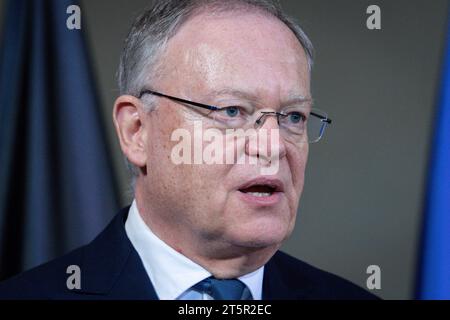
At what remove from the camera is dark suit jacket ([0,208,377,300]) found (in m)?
1.66

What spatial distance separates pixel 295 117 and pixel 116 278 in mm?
620

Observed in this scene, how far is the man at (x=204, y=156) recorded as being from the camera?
5.10ft

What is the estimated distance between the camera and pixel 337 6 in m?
2.02

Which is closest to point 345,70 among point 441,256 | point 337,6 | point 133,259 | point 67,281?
point 337,6

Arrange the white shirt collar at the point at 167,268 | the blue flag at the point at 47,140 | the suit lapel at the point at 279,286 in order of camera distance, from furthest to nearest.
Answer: the blue flag at the point at 47,140 → the suit lapel at the point at 279,286 → the white shirt collar at the point at 167,268

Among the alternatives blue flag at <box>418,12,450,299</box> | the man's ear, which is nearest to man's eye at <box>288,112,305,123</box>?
the man's ear

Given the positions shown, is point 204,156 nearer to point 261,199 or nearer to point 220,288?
point 261,199

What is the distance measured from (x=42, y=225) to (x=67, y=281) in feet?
1.07

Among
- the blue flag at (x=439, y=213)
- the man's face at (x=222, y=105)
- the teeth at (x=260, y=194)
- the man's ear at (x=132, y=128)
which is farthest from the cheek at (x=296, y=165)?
the blue flag at (x=439, y=213)

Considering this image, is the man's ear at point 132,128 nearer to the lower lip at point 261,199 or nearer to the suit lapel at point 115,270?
the suit lapel at point 115,270

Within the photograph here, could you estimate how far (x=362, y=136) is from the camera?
81.6 inches
